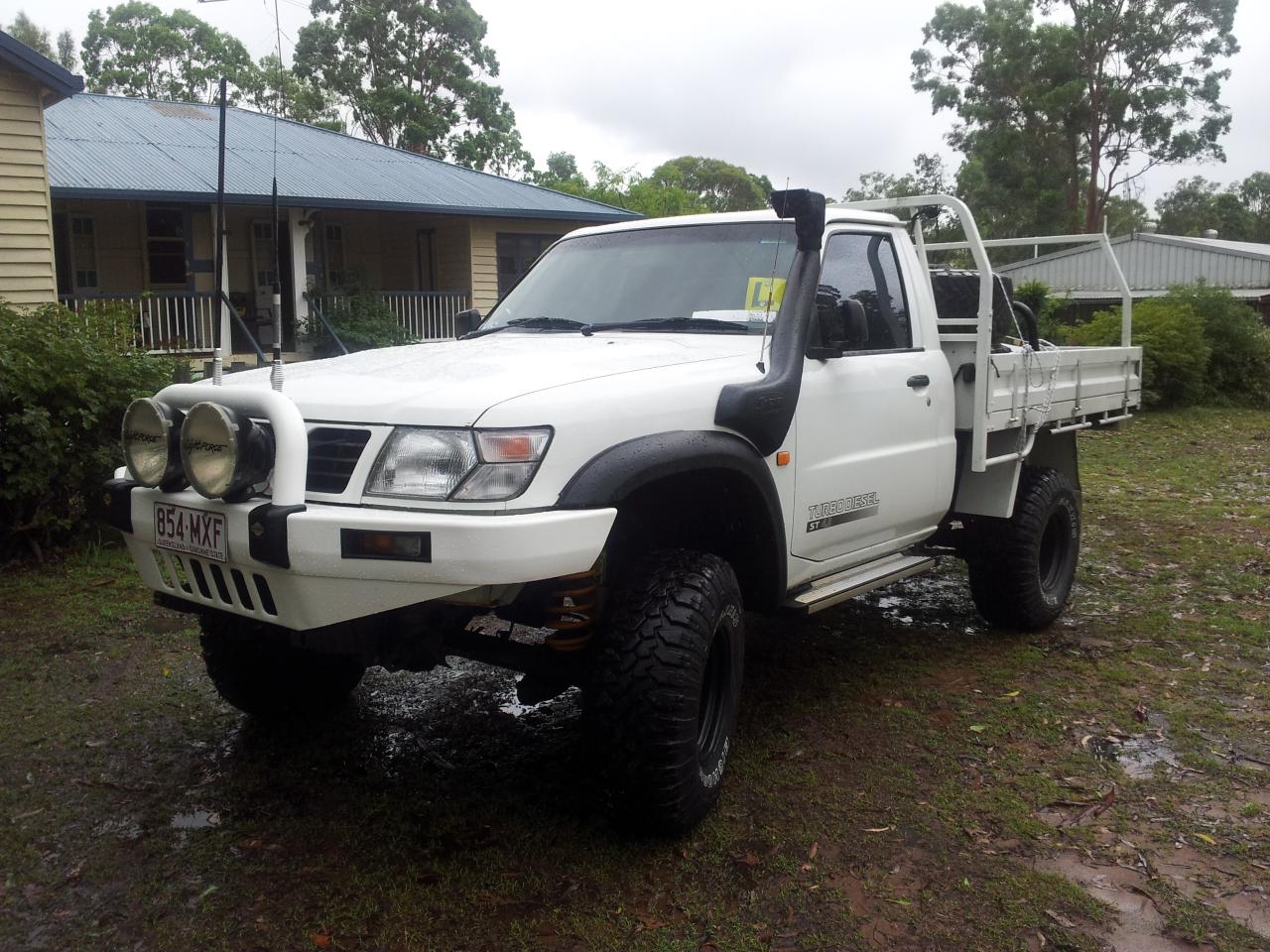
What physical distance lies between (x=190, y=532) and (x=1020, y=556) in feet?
12.5

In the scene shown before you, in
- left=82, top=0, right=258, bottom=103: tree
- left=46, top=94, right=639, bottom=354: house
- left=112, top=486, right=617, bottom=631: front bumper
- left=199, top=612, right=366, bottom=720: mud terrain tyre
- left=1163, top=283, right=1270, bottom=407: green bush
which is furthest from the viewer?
left=82, top=0, right=258, bottom=103: tree

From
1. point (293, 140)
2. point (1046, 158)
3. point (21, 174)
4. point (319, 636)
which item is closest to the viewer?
point (319, 636)

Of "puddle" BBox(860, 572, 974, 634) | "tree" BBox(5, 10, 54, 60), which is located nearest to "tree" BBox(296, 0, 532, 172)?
"tree" BBox(5, 10, 54, 60)

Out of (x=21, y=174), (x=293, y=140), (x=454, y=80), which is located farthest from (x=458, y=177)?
(x=454, y=80)

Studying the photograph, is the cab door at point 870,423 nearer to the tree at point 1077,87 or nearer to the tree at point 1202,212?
the tree at point 1077,87

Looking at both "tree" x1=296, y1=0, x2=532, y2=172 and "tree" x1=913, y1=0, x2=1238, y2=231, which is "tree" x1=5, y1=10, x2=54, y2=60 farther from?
"tree" x1=913, y1=0, x2=1238, y2=231

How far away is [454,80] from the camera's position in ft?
121

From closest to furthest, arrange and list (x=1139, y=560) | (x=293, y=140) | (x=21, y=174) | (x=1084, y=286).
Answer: (x=1139, y=560), (x=21, y=174), (x=293, y=140), (x=1084, y=286)

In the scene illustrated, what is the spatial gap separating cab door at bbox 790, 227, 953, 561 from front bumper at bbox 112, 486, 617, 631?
1.24 meters

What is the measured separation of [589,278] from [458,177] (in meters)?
15.7

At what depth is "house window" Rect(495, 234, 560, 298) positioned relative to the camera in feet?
64.2

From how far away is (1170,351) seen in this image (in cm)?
1700

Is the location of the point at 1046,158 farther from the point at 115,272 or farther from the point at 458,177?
the point at 115,272

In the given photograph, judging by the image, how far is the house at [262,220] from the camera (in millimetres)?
14922
